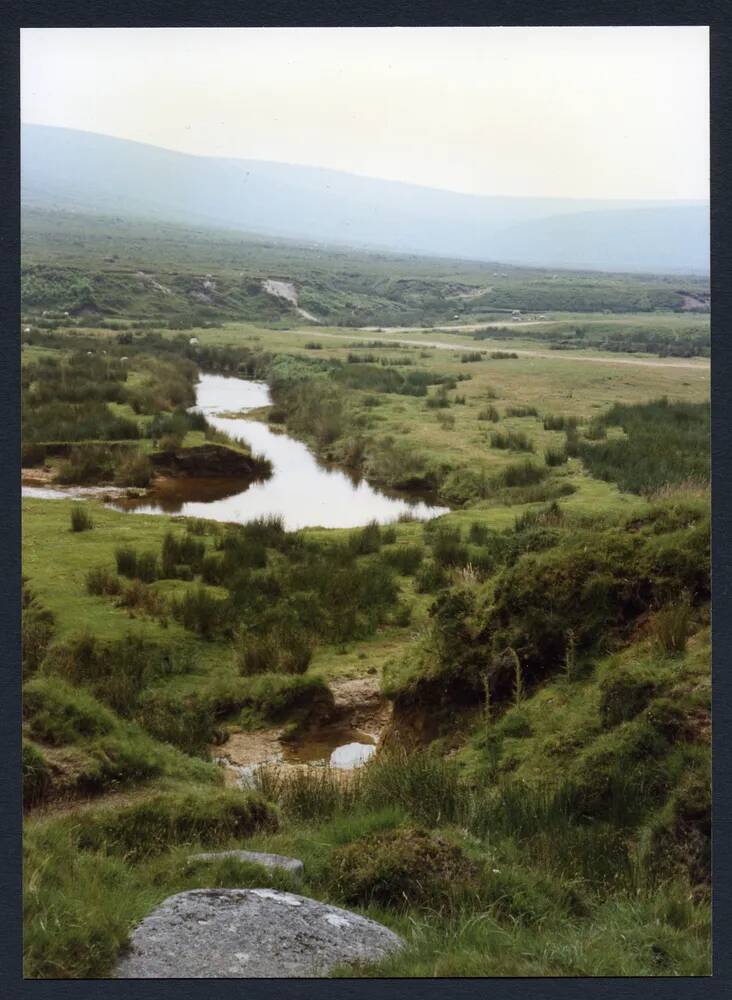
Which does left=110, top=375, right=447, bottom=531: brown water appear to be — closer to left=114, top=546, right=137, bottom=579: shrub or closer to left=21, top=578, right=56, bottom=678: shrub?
left=114, top=546, right=137, bottom=579: shrub

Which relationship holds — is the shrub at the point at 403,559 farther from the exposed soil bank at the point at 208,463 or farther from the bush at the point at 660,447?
the bush at the point at 660,447

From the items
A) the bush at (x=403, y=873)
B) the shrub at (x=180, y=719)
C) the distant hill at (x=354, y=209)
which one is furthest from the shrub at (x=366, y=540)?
the bush at (x=403, y=873)

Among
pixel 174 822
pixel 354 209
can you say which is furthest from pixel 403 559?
pixel 174 822

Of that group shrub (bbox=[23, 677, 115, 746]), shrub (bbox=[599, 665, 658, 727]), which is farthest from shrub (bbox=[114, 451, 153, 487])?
shrub (bbox=[599, 665, 658, 727])

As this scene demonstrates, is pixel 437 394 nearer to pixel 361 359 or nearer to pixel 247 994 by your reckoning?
pixel 361 359

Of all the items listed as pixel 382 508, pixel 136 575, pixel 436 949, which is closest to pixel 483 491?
pixel 382 508

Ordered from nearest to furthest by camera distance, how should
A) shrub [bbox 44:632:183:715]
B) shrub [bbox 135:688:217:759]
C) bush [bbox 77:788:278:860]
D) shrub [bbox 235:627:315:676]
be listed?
bush [bbox 77:788:278:860], shrub [bbox 135:688:217:759], shrub [bbox 44:632:183:715], shrub [bbox 235:627:315:676]
